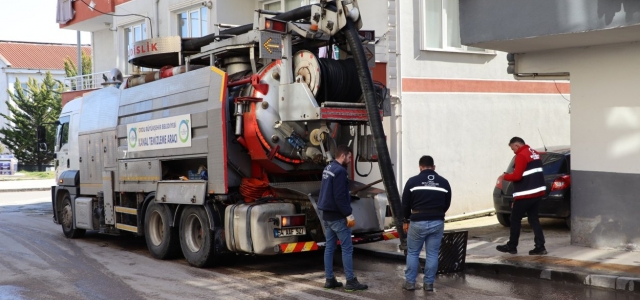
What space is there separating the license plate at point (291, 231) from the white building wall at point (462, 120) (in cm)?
557

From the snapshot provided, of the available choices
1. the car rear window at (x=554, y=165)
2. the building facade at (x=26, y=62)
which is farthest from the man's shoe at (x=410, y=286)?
the building facade at (x=26, y=62)

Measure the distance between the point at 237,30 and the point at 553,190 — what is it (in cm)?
597

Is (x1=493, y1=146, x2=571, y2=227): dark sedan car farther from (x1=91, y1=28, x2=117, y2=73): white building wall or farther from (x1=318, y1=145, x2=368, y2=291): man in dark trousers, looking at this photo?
(x1=91, y1=28, x2=117, y2=73): white building wall

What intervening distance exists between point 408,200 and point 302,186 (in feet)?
8.48

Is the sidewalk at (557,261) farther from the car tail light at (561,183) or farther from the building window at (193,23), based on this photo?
the building window at (193,23)

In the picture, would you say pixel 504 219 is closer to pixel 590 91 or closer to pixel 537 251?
pixel 537 251

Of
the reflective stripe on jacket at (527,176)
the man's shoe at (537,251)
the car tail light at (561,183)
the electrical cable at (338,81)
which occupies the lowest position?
the man's shoe at (537,251)

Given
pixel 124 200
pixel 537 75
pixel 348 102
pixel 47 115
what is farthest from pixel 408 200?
pixel 47 115

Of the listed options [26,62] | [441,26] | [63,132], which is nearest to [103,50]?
[63,132]

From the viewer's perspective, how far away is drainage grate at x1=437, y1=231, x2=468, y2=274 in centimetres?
977

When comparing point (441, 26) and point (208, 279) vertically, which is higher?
point (441, 26)

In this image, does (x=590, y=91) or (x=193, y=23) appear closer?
(x=590, y=91)

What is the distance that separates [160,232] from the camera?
1238cm

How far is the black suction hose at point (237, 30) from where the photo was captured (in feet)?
34.3
